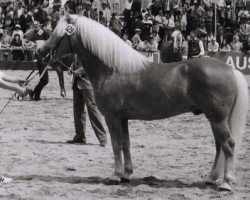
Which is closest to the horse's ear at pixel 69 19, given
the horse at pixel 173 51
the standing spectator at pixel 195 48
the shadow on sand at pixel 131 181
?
the shadow on sand at pixel 131 181

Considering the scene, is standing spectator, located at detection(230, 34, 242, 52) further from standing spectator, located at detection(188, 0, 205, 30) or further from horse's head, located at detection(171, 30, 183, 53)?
horse's head, located at detection(171, 30, 183, 53)

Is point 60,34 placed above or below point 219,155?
above

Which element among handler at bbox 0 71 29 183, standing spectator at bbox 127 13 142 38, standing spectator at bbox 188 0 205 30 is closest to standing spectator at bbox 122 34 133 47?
standing spectator at bbox 127 13 142 38

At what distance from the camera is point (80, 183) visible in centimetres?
836

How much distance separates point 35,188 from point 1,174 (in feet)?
3.38

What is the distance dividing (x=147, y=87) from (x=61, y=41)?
1307mm

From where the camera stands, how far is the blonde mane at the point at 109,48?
319 inches

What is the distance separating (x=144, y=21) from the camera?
1152 inches

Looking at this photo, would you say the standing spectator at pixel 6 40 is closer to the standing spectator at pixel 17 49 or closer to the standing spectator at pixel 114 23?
the standing spectator at pixel 17 49

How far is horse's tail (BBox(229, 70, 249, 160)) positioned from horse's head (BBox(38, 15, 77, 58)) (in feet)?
7.05

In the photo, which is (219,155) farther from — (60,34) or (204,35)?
(204,35)

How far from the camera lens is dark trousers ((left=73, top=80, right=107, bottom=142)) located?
36.1 feet

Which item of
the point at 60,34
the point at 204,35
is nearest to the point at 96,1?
the point at 204,35

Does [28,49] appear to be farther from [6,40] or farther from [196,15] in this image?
[196,15]
